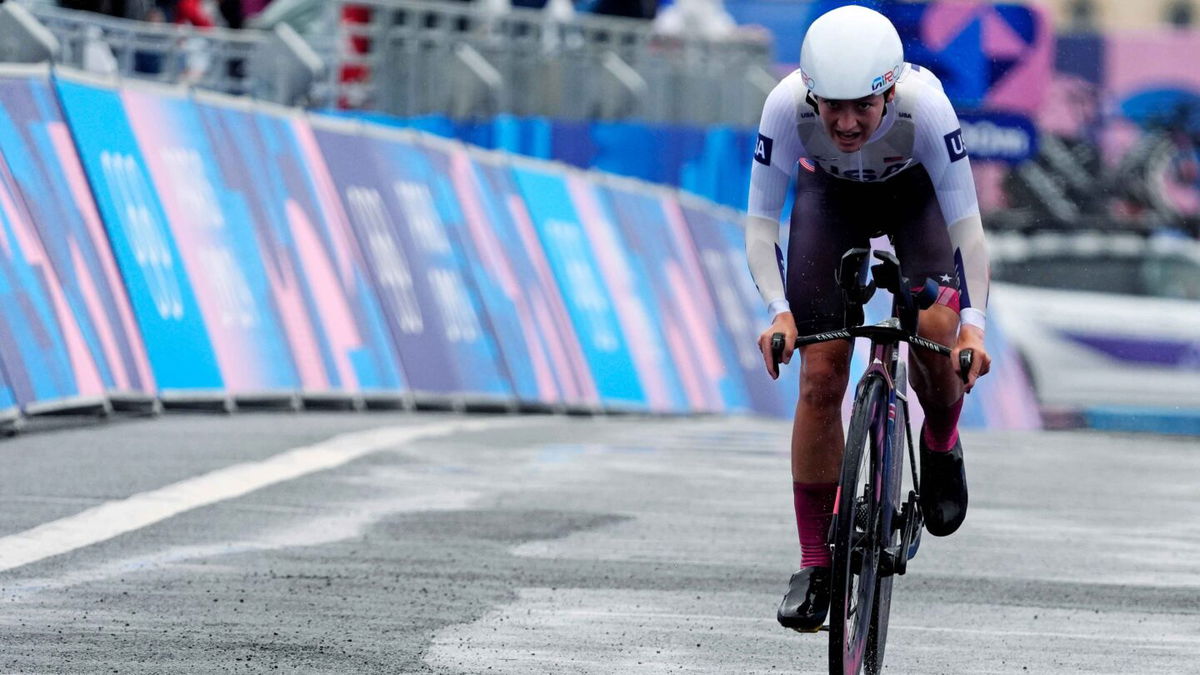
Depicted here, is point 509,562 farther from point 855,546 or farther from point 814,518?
point 855,546

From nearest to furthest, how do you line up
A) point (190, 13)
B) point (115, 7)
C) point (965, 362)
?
point (965, 362) → point (115, 7) → point (190, 13)

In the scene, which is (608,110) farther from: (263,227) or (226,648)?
(226,648)

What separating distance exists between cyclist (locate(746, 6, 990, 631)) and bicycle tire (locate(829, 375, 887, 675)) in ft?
0.44

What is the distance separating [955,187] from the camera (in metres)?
7.19

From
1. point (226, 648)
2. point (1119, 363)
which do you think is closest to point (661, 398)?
point (1119, 363)

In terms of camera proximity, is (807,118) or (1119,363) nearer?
(807,118)

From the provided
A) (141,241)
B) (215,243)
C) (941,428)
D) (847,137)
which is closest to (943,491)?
(941,428)

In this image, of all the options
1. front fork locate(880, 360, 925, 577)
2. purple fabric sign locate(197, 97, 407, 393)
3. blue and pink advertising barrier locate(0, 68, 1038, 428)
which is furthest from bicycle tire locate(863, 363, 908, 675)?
purple fabric sign locate(197, 97, 407, 393)

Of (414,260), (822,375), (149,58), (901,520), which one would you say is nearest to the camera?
(822,375)

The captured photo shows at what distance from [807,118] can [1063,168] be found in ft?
92.8

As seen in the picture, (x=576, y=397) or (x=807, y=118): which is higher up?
(x=807, y=118)

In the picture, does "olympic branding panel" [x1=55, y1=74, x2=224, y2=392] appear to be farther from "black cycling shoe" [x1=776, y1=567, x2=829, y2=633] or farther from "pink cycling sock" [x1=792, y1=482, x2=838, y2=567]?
"black cycling shoe" [x1=776, y1=567, x2=829, y2=633]

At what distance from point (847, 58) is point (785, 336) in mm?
706

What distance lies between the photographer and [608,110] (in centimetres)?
2416
